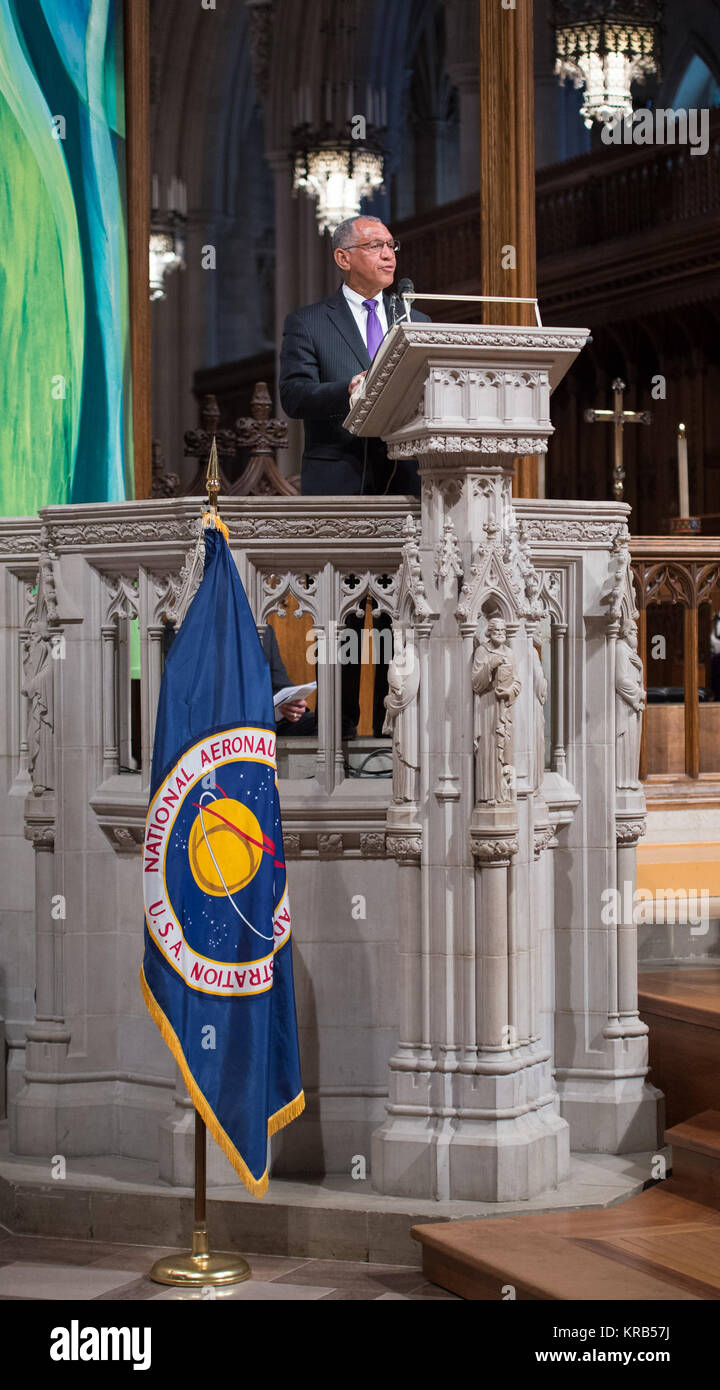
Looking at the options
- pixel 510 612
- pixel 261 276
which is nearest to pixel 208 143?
pixel 261 276

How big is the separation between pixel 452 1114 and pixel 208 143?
580 inches

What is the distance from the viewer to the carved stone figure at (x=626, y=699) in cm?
518

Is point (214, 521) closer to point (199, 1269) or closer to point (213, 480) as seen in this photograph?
point (213, 480)

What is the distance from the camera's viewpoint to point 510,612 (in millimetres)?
4566

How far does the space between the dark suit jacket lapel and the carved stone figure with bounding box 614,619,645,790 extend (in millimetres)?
1082

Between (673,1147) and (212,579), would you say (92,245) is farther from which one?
(673,1147)

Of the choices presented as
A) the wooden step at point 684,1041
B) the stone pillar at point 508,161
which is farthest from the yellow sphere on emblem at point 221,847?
the stone pillar at point 508,161

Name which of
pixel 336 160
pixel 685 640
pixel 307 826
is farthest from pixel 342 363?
pixel 336 160

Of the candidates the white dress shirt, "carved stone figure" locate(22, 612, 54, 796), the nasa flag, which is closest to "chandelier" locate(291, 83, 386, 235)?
the white dress shirt

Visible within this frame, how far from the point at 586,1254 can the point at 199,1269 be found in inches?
35.7

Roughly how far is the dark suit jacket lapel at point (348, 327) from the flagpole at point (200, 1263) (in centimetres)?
109

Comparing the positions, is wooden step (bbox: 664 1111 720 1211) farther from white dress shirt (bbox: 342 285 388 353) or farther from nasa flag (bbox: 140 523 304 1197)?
white dress shirt (bbox: 342 285 388 353)

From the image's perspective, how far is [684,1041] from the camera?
5.11 meters

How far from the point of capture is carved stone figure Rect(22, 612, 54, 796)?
5324 mm
